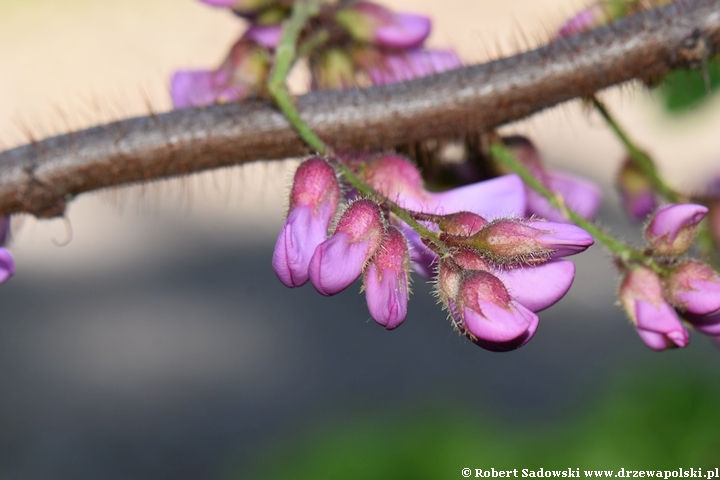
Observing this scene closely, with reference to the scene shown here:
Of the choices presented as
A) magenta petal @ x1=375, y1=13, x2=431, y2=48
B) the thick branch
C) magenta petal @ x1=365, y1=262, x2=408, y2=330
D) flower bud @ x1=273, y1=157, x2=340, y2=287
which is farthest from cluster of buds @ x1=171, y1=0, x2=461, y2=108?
magenta petal @ x1=365, y1=262, x2=408, y2=330

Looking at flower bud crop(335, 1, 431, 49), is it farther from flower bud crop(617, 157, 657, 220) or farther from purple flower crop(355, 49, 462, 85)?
flower bud crop(617, 157, 657, 220)

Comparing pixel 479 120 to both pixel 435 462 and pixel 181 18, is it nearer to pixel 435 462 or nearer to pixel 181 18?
pixel 435 462

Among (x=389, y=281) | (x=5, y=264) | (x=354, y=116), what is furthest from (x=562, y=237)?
(x=5, y=264)

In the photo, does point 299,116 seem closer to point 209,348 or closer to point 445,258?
point 445,258

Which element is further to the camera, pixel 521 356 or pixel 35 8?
pixel 35 8

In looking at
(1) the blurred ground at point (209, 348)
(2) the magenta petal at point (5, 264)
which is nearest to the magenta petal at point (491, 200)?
(2) the magenta petal at point (5, 264)

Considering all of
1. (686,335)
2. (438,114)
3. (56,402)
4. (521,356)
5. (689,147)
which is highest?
(689,147)

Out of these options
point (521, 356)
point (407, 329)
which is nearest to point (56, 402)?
point (407, 329)
